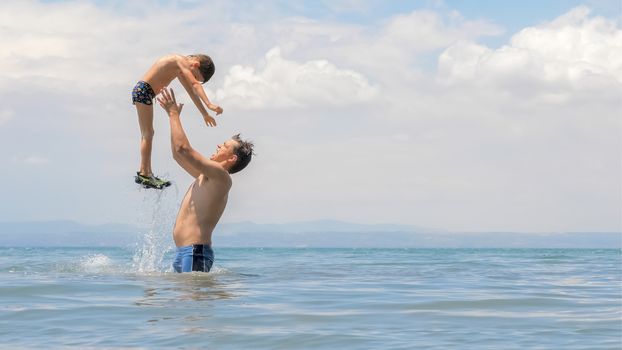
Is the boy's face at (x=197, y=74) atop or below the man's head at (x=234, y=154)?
atop

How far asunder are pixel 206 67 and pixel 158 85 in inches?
26.5

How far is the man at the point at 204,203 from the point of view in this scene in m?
10.2

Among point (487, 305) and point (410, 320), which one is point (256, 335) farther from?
point (487, 305)

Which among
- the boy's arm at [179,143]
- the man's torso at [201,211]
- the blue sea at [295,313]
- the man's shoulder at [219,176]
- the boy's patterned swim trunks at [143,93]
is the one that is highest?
the boy's patterned swim trunks at [143,93]

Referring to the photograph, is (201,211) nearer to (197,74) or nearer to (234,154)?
(234,154)

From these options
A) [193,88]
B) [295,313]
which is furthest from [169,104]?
[295,313]

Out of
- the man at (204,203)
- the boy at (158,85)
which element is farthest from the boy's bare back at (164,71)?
the man at (204,203)

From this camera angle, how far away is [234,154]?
10258 millimetres

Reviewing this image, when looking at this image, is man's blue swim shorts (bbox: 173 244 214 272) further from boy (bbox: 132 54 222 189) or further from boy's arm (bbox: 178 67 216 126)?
boy's arm (bbox: 178 67 216 126)

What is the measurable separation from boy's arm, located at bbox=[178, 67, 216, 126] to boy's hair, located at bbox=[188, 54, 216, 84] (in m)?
0.17

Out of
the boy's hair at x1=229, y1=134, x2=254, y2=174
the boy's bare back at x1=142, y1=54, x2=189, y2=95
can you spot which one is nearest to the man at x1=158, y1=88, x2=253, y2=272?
the boy's hair at x1=229, y1=134, x2=254, y2=174

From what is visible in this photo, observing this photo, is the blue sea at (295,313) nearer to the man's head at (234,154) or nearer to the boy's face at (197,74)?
the man's head at (234,154)

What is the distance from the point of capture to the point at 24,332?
6703 millimetres

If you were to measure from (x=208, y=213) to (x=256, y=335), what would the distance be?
392 centimetres
